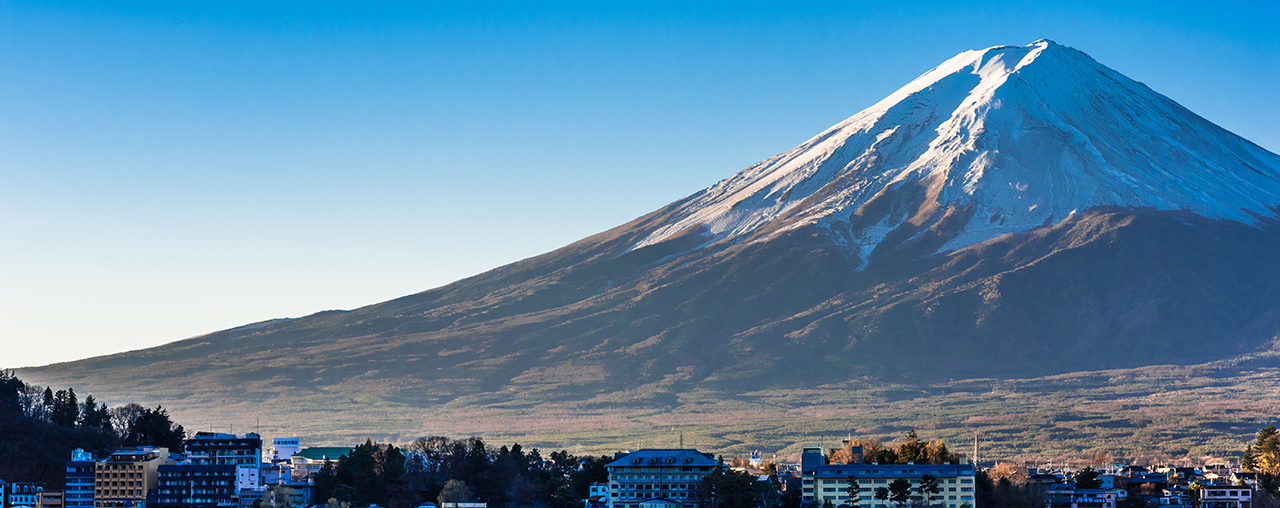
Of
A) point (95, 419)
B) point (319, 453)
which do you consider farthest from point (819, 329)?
point (95, 419)

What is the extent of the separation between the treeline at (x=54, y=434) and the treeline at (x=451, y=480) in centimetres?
1170

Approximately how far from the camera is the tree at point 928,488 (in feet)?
259

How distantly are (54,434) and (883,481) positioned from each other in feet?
141

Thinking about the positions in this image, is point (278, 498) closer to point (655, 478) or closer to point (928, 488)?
point (655, 478)

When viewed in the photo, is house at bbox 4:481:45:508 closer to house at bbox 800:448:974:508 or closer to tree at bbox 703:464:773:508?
tree at bbox 703:464:773:508

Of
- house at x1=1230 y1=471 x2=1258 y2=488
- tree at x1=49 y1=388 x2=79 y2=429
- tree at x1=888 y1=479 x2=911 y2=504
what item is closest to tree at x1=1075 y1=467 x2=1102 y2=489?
house at x1=1230 y1=471 x2=1258 y2=488

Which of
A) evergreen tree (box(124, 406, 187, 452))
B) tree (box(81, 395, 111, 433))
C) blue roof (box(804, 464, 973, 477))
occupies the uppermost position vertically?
tree (box(81, 395, 111, 433))

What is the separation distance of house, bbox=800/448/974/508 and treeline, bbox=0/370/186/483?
33.8 meters

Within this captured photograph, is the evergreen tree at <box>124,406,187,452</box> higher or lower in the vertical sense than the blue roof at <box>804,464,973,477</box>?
higher

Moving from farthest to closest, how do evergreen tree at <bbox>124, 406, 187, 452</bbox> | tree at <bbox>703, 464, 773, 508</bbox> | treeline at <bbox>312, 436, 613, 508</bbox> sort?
evergreen tree at <bbox>124, 406, 187, 452</bbox>, treeline at <bbox>312, 436, 613, 508</bbox>, tree at <bbox>703, 464, 773, 508</bbox>

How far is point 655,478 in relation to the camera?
3295 inches

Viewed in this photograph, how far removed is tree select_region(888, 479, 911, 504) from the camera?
79.0 meters

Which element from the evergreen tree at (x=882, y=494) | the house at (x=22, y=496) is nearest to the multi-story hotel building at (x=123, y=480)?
the house at (x=22, y=496)

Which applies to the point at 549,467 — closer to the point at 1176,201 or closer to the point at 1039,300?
the point at 1039,300
